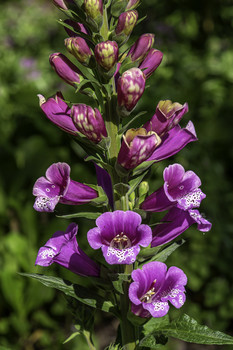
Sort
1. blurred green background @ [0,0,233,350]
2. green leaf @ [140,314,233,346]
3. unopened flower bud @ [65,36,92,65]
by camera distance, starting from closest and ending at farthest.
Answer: green leaf @ [140,314,233,346] → unopened flower bud @ [65,36,92,65] → blurred green background @ [0,0,233,350]

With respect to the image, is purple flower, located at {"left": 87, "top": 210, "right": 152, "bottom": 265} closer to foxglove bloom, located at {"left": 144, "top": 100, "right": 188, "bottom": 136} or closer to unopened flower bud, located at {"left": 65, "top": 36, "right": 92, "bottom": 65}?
foxglove bloom, located at {"left": 144, "top": 100, "right": 188, "bottom": 136}

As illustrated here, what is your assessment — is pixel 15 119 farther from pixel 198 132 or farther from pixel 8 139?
pixel 198 132

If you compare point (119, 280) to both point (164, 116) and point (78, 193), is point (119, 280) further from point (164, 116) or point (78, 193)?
point (164, 116)

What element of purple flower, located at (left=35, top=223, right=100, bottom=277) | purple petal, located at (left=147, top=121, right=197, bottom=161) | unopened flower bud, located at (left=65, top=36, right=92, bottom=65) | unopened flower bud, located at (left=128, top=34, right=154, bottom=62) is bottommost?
purple flower, located at (left=35, top=223, right=100, bottom=277)

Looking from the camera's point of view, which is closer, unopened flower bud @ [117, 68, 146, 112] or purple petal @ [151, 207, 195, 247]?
unopened flower bud @ [117, 68, 146, 112]

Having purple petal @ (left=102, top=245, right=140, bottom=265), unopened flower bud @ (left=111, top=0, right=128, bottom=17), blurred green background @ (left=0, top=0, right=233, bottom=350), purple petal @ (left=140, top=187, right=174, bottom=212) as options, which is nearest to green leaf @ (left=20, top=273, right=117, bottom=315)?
purple petal @ (left=102, top=245, right=140, bottom=265)

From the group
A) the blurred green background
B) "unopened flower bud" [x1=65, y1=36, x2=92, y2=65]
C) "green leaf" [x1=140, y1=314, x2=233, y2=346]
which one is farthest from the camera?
the blurred green background
